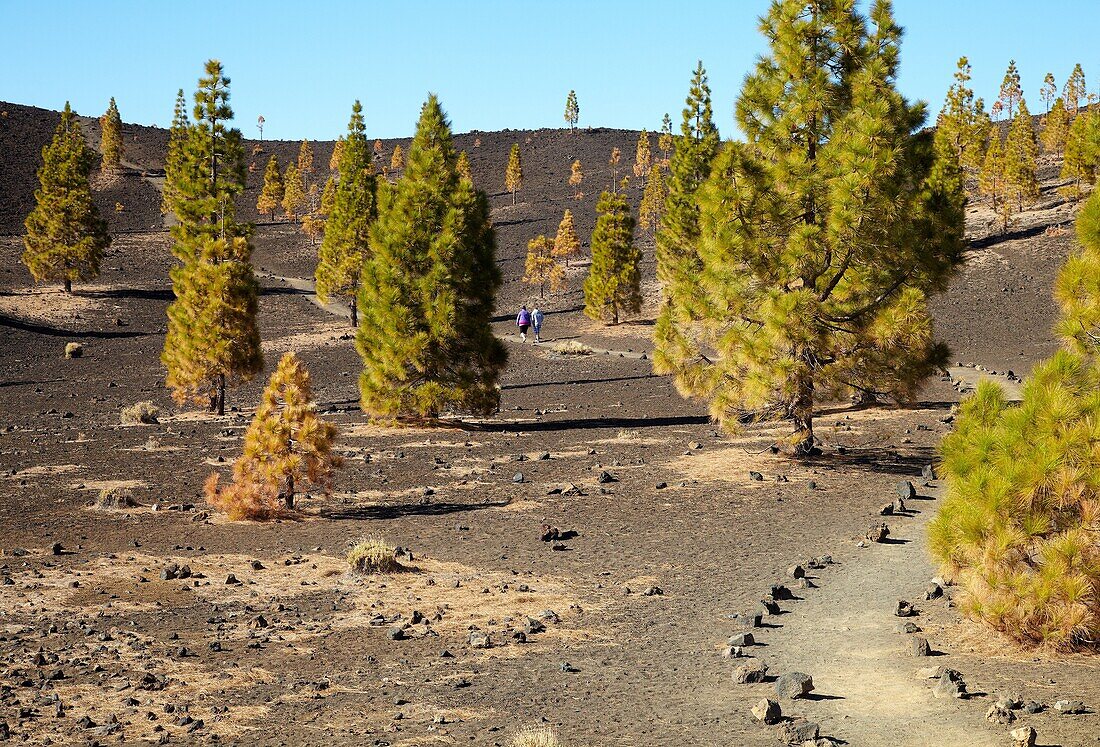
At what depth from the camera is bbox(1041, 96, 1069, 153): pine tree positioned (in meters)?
96.3

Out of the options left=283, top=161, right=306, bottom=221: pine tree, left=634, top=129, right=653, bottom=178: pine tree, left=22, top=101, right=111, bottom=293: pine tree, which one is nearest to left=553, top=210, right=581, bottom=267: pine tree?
left=22, top=101, right=111, bottom=293: pine tree

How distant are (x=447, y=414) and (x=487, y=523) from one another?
12.3m

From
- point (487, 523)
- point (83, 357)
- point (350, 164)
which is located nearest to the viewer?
point (487, 523)

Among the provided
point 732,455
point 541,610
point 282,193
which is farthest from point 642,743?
point 282,193

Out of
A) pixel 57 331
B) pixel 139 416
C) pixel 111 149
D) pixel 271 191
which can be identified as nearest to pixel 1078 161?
pixel 139 416

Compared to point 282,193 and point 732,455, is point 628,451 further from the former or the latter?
point 282,193

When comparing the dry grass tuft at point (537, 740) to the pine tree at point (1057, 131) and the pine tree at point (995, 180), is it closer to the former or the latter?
the pine tree at point (995, 180)

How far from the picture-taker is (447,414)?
26891 mm

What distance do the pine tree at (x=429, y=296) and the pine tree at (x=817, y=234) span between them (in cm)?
838

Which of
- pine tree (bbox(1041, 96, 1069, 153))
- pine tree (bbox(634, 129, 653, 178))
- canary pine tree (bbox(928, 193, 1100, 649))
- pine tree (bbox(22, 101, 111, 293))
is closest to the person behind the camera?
canary pine tree (bbox(928, 193, 1100, 649))

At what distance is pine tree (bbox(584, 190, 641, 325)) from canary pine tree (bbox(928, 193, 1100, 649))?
42511 millimetres

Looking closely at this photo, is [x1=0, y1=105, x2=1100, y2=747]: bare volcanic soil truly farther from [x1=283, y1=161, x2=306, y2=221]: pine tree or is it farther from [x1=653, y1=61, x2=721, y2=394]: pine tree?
[x1=283, y1=161, x2=306, y2=221]: pine tree

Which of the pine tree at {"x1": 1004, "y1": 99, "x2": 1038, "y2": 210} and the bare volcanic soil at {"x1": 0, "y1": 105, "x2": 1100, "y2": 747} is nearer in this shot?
the bare volcanic soil at {"x1": 0, "y1": 105, "x2": 1100, "y2": 747}

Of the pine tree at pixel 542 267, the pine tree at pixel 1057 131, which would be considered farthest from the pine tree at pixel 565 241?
the pine tree at pixel 1057 131
